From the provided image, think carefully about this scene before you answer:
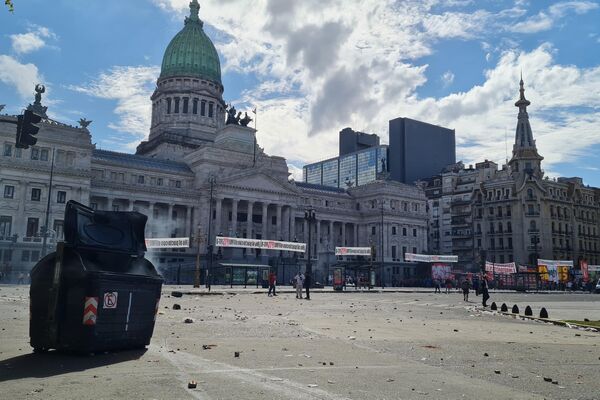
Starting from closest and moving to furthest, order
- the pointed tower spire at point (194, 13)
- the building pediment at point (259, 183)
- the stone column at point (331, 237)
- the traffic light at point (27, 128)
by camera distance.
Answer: the traffic light at point (27, 128), the building pediment at point (259, 183), the stone column at point (331, 237), the pointed tower spire at point (194, 13)

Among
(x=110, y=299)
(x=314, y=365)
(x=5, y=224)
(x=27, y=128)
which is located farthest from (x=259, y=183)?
(x=314, y=365)

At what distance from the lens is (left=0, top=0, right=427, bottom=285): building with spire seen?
63469mm

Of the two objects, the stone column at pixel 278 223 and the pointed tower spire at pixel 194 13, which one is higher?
the pointed tower spire at pixel 194 13

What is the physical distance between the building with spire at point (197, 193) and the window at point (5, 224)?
117mm

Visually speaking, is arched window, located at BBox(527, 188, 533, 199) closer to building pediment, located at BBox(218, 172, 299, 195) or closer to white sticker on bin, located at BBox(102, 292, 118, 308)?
building pediment, located at BBox(218, 172, 299, 195)

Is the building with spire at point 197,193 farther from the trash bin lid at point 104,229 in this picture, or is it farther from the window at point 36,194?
the trash bin lid at point 104,229

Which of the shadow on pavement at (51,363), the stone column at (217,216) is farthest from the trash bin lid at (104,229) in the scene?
the stone column at (217,216)

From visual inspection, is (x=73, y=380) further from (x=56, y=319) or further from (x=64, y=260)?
(x=64, y=260)

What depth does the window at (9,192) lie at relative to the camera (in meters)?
62.9

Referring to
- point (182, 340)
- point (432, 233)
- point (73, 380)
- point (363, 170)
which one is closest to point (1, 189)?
point (182, 340)

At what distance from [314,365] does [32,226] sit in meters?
62.5

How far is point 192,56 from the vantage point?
332ft

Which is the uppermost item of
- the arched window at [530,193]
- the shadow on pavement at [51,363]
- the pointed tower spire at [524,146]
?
the pointed tower spire at [524,146]

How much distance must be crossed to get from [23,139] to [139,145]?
8994 cm
